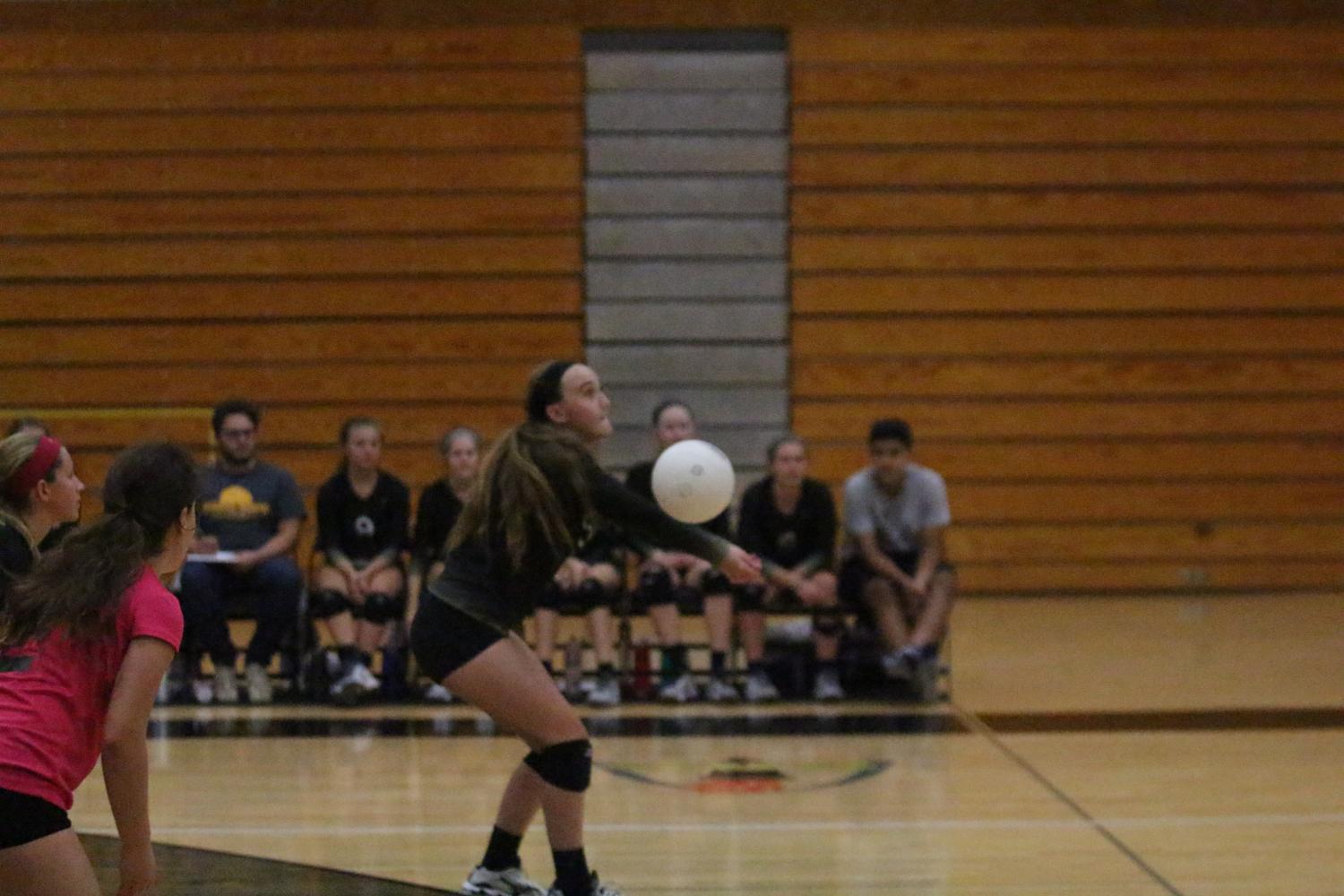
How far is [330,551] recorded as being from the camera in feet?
28.0

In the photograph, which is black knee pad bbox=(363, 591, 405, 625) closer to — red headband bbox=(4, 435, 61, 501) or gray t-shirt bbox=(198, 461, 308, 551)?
gray t-shirt bbox=(198, 461, 308, 551)

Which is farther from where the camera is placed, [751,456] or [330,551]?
[751,456]

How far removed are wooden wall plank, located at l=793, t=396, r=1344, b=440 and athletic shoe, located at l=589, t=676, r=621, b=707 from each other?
14.4 ft

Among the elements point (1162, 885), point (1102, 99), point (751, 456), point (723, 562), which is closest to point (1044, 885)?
point (1162, 885)

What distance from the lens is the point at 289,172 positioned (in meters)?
12.2

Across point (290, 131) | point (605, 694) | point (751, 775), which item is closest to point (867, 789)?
point (751, 775)

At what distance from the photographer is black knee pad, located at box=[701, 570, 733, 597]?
832 cm

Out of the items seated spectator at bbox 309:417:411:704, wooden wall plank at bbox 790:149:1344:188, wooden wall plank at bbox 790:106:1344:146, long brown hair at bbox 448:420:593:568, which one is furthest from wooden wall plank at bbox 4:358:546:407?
long brown hair at bbox 448:420:593:568

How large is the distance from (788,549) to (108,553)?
18.4 feet

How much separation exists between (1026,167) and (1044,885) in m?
8.17

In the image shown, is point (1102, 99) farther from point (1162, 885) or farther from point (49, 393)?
point (1162, 885)

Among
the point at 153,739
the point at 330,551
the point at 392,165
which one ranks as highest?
the point at 392,165

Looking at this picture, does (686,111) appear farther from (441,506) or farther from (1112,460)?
(441,506)

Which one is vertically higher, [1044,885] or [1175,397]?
[1175,397]
